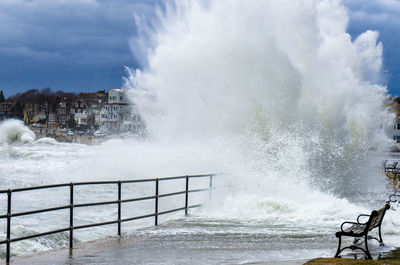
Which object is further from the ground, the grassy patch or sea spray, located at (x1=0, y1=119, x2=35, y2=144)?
sea spray, located at (x1=0, y1=119, x2=35, y2=144)

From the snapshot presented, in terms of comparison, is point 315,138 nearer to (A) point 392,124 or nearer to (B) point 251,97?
(B) point 251,97

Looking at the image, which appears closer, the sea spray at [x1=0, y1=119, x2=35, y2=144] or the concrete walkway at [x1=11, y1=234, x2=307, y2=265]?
the concrete walkway at [x1=11, y1=234, x2=307, y2=265]

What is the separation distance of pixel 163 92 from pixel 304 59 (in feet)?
31.2

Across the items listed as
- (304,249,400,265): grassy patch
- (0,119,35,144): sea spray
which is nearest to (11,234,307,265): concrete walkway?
(304,249,400,265): grassy patch

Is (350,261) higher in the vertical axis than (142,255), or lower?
higher

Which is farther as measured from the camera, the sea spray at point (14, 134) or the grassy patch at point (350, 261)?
the sea spray at point (14, 134)

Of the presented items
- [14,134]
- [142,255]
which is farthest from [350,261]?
[14,134]

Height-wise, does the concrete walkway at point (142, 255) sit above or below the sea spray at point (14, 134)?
below

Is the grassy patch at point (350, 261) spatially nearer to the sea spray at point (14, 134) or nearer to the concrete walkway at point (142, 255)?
the concrete walkway at point (142, 255)

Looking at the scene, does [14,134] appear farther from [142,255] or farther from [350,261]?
[350,261]

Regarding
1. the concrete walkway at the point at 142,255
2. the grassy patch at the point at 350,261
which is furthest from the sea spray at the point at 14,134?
the grassy patch at the point at 350,261

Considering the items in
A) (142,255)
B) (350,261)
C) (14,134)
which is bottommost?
(142,255)

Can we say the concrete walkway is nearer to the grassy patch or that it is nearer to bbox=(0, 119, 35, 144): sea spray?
the grassy patch

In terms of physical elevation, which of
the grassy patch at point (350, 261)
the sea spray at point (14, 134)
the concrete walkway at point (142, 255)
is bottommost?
the concrete walkway at point (142, 255)
